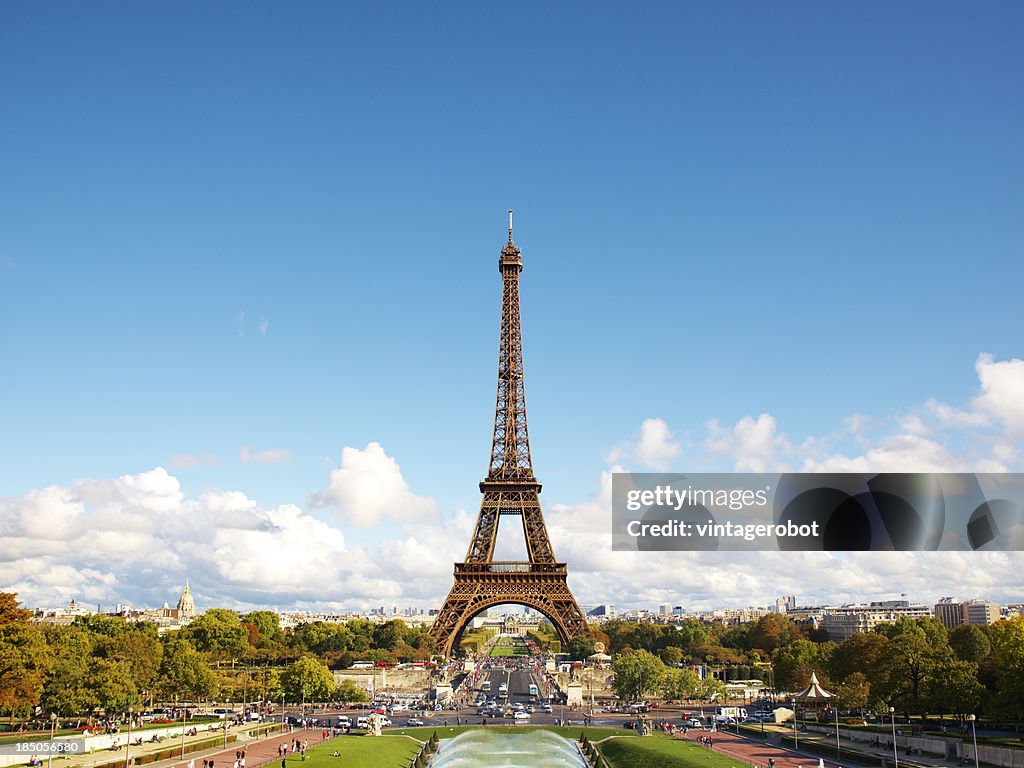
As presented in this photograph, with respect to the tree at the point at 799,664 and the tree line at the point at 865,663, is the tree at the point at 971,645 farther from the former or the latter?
the tree at the point at 799,664

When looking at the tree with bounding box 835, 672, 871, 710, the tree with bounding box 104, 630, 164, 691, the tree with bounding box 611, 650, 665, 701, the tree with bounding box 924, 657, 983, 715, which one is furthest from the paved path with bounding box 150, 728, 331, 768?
the tree with bounding box 924, 657, 983, 715

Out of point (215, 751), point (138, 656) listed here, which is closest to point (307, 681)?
point (138, 656)

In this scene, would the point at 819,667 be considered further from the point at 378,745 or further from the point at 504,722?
the point at 378,745

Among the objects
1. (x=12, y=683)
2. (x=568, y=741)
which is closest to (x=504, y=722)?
(x=568, y=741)

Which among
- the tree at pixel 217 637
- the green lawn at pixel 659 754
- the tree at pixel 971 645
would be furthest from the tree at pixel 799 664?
the tree at pixel 217 637

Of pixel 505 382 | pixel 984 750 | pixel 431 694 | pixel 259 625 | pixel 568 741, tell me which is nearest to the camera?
pixel 984 750
